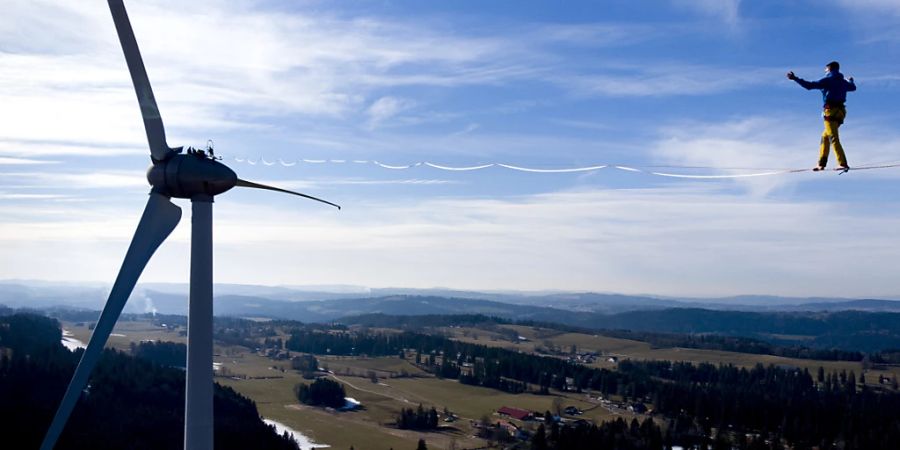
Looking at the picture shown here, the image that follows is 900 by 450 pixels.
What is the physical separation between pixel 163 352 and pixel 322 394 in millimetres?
54856

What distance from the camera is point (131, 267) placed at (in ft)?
85.4

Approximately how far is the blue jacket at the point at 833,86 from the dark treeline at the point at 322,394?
11790cm

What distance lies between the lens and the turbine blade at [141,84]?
82.4ft

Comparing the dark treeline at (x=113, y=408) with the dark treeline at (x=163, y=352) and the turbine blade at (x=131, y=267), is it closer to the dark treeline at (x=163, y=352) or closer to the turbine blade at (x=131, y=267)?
the dark treeline at (x=163, y=352)

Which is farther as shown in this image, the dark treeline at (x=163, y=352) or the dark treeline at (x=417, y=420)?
the dark treeline at (x=163, y=352)

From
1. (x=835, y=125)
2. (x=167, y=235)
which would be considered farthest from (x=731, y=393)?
(x=167, y=235)

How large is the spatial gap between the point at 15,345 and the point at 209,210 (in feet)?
358

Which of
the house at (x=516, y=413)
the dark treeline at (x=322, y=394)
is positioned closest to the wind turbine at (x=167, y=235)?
the house at (x=516, y=413)

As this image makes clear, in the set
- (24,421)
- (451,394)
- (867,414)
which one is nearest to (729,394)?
(867,414)

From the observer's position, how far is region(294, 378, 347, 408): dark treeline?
430 feet

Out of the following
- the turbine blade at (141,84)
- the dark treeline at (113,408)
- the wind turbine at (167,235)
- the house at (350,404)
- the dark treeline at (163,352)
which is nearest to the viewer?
the wind turbine at (167,235)

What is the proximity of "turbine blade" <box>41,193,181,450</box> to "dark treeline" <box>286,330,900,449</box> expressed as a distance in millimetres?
98528

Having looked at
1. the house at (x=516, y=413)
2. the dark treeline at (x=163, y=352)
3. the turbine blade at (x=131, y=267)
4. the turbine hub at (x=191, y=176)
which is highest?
the turbine hub at (x=191, y=176)

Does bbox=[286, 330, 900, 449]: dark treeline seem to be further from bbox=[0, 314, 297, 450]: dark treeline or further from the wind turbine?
the wind turbine
